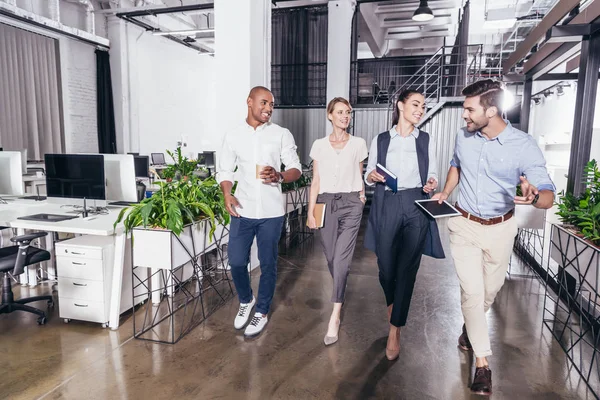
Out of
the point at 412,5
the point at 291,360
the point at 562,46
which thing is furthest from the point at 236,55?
the point at 412,5

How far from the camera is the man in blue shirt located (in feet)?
6.50

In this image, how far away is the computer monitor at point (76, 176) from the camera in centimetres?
316

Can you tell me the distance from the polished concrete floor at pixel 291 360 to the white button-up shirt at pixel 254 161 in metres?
0.88

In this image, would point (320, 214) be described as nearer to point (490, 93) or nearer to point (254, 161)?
point (254, 161)

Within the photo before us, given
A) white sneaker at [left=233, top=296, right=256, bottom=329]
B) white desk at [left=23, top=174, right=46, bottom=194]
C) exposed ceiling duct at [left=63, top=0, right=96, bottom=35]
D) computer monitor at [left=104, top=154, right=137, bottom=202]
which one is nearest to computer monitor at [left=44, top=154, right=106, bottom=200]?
computer monitor at [left=104, top=154, right=137, bottom=202]

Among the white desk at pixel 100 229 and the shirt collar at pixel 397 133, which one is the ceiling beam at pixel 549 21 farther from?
the white desk at pixel 100 229

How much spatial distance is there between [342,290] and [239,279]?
2.39 feet

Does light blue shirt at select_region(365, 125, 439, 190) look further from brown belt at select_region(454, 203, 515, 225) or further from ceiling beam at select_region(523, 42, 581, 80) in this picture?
ceiling beam at select_region(523, 42, 581, 80)

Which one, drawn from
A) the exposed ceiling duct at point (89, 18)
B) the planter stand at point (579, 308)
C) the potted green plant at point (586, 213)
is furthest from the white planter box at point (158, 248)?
the exposed ceiling duct at point (89, 18)

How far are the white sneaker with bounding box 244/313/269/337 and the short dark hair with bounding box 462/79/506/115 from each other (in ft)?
6.25

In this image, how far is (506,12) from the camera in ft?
27.4

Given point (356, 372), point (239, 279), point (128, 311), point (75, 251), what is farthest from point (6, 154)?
point (356, 372)

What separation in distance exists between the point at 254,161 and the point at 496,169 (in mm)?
1427

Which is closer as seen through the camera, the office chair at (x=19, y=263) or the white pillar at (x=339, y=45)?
the office chair at (x=19, y=263)
